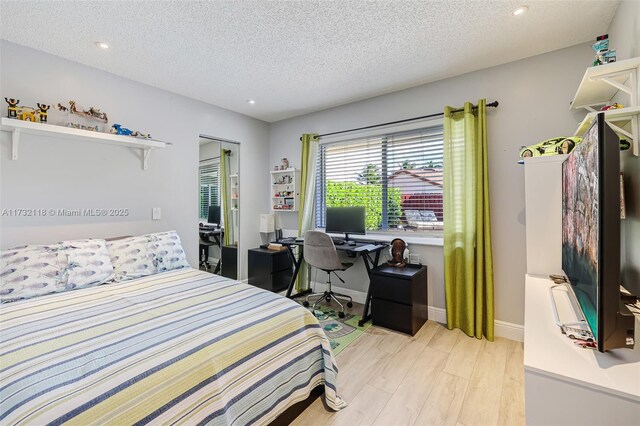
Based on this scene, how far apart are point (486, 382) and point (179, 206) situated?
3310 mm

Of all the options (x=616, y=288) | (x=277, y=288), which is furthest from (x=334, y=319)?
(x=616, y=288)

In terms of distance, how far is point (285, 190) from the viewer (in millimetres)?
4141

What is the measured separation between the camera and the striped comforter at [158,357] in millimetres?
965

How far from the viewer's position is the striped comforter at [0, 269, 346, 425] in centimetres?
96

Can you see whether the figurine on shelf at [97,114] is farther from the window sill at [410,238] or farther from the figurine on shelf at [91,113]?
the window sill at [410,238]

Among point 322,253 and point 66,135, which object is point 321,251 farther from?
point 66,135

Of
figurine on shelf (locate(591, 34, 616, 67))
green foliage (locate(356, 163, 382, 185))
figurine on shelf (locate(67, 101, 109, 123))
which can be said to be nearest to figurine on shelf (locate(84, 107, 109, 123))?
figurine on shelf (locate(67, 101, 109, 123))

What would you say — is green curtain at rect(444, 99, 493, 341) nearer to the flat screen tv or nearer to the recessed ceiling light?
the recessed ceiling light

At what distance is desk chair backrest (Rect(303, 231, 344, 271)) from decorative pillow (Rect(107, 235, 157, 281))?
4.94 feet

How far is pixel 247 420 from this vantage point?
1280 millimetres

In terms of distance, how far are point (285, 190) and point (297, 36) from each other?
2315mm

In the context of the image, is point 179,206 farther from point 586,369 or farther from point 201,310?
point 586,369

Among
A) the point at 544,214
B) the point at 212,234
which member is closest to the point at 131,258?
the point at 212,234

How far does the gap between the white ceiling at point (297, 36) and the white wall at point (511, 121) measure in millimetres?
126
